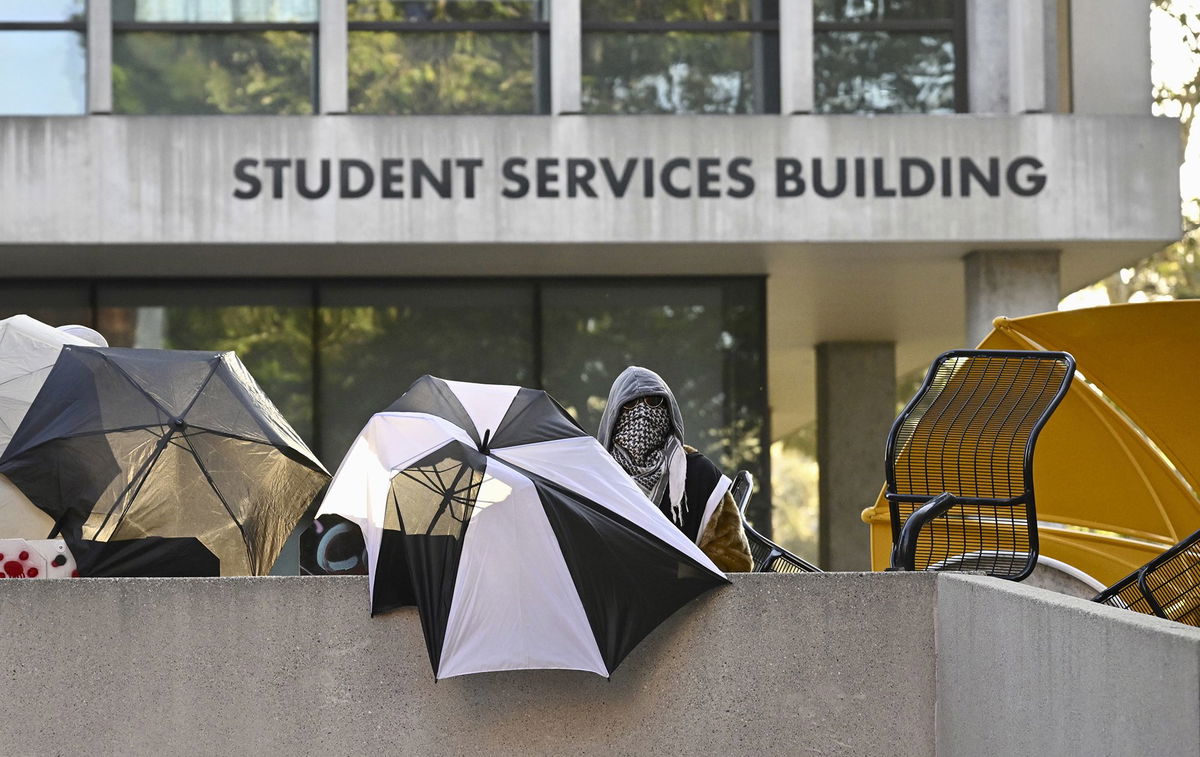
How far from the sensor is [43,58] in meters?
12.7

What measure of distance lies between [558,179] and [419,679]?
763cm

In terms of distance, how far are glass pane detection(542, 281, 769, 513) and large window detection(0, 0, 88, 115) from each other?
4.39 meters

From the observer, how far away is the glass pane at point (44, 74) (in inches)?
496

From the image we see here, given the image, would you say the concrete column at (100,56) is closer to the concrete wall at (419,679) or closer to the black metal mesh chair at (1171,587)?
the concrete wall at (419,679)

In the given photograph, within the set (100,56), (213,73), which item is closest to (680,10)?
(213,73)

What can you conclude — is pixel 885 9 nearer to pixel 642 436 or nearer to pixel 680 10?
pixel 680 10

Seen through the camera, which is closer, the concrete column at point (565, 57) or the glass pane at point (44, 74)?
the concrete column at point (565, 57)

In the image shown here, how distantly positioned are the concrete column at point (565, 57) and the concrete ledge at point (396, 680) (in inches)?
317

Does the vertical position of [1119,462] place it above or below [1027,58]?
below

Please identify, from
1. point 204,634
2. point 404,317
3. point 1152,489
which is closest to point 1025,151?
point 1152,489

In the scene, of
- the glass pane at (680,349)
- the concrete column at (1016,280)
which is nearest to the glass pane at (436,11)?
the glass pane at (680,349)

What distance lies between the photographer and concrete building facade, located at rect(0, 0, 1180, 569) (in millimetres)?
11797

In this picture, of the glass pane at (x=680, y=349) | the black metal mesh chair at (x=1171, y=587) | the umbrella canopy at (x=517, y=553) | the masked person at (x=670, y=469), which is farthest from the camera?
the glass pane at (x=680, y=349)

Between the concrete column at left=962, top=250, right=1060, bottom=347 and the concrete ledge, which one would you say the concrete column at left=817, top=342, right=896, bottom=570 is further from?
the concrete ledge
